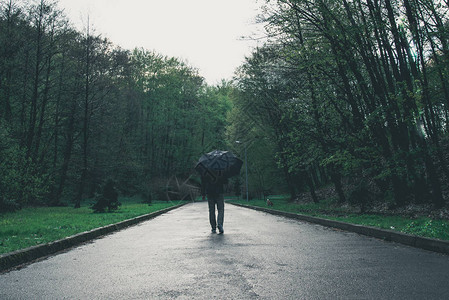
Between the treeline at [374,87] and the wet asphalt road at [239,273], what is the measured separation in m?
5.27

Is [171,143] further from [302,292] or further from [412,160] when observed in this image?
[302,292]

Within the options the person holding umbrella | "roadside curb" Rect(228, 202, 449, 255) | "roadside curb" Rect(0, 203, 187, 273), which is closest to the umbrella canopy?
the person holding umbrella

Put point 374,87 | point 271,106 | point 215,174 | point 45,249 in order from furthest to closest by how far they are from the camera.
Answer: point 271,106
point 374,87
point 215,174
point 45,249

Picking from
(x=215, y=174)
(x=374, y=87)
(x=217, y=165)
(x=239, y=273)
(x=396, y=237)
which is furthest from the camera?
(x=374, y=87)

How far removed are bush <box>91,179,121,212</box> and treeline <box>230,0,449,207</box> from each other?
31.9ft

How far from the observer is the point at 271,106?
24.8 m

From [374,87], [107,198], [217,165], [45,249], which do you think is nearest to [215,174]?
[217,165]

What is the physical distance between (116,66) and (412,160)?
23.9 metres

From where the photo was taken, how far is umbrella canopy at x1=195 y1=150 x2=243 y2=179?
939 cm

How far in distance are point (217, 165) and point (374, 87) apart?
7297 mm

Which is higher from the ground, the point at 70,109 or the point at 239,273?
the point at 70,109

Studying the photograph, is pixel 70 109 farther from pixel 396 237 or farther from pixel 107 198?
pixel 396 237

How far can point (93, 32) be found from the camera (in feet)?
88.9

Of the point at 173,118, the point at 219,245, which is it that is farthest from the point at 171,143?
the point at 219,245
